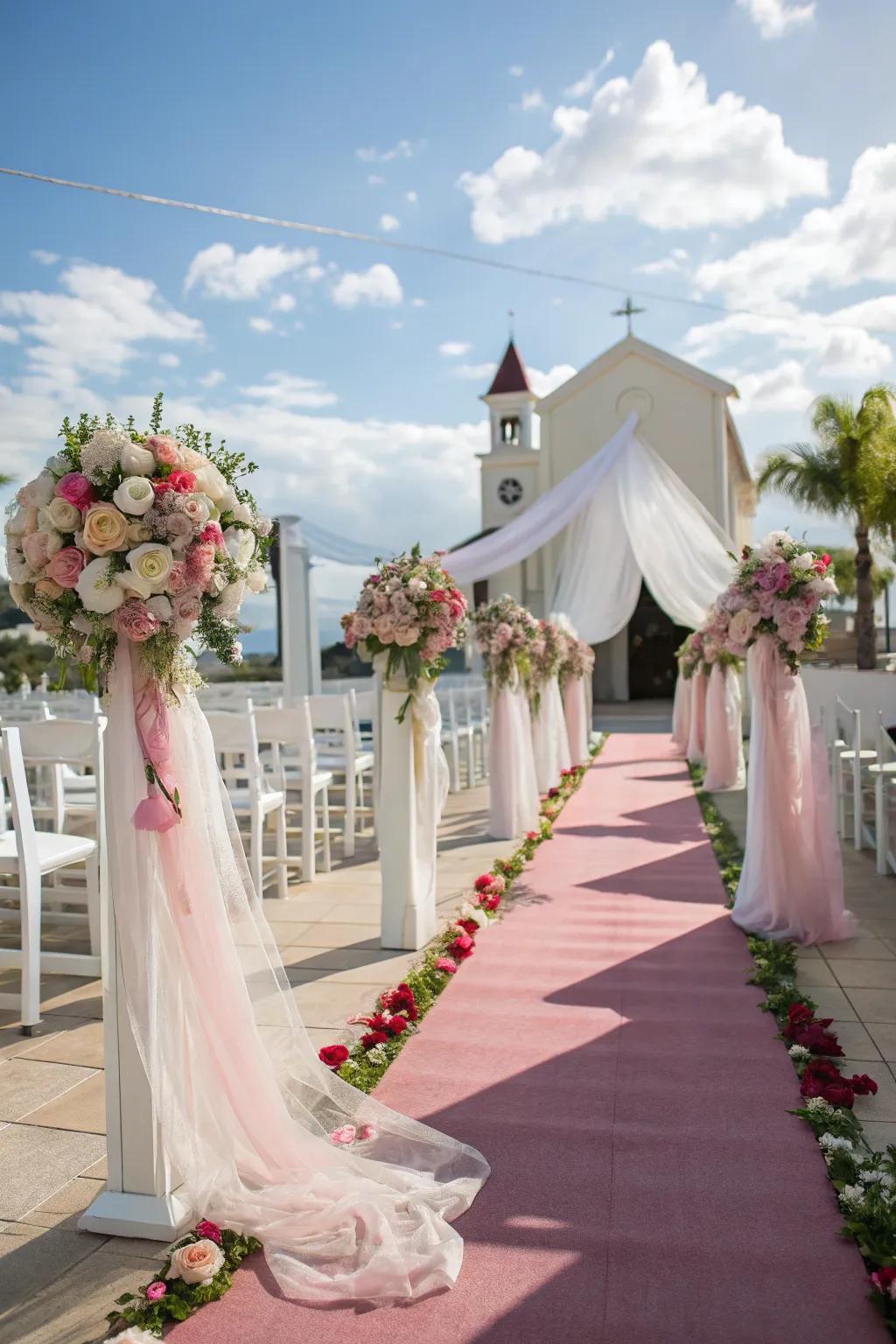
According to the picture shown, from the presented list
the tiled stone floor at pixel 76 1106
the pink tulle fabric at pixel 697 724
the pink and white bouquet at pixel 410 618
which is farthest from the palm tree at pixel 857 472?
the pink and white bouquet at pixel 410 618

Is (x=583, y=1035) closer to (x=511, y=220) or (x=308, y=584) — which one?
(x=511, y=220)

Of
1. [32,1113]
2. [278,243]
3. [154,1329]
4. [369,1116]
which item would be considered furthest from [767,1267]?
[278,243]

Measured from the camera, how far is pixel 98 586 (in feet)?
8.03

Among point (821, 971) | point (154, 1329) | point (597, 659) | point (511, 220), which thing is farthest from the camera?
point (597, 659)

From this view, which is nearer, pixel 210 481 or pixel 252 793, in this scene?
pixel 210 481

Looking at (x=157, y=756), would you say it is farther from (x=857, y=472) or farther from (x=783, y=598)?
(x=857, y=472)

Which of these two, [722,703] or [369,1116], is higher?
[722,703]

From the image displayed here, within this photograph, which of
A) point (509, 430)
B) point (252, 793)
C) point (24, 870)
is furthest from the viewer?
point (509, 430)

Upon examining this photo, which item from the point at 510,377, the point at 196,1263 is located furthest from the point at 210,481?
the point at 510,377

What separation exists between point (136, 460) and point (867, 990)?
12.4 feet

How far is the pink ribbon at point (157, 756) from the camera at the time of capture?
8.44ft

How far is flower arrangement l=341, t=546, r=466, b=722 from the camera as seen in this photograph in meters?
5.11

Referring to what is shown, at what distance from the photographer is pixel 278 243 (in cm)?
823

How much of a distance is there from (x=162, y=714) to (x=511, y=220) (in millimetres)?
7531
